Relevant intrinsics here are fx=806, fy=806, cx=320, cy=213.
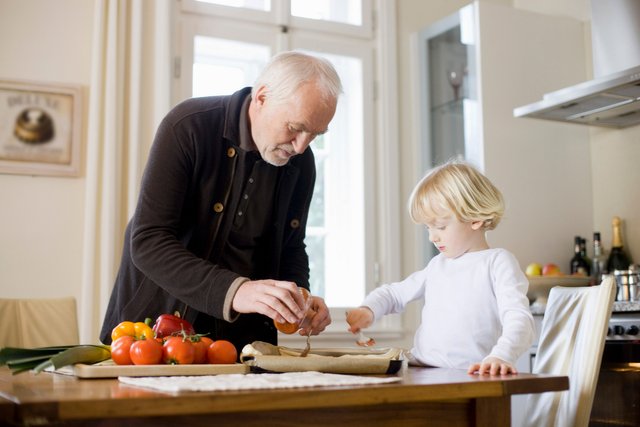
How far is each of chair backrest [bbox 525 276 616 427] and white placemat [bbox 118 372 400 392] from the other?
0.52m

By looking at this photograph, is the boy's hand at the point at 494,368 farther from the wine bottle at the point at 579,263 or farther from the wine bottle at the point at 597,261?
the wine bottle at the point at 579,263

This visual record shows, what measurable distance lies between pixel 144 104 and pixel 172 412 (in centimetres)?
282

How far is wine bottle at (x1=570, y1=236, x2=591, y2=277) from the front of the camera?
3780mm

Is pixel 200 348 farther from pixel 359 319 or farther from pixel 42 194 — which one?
pixel 42 194

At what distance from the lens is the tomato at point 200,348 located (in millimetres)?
1527

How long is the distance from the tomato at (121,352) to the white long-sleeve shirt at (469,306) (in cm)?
69

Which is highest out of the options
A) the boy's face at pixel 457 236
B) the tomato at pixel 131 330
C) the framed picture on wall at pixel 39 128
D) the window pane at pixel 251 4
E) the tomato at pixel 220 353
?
the window pane at pixel 251 4

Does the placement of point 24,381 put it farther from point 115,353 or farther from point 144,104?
point 144,104

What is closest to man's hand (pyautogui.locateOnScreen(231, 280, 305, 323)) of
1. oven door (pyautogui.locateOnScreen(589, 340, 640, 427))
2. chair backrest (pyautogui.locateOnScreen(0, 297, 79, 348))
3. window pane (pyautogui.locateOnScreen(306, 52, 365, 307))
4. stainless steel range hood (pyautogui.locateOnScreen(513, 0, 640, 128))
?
chair backrest (pyautogui.locateOnScreen(0, 297, 79, 348))

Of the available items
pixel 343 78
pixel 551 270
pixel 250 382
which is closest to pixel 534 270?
pixel 551 270

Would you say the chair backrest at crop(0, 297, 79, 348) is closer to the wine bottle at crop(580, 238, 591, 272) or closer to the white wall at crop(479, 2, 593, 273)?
the white wall at crop(479, 2, 593, 273)

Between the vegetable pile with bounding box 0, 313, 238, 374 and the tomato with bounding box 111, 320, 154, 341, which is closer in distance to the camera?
the vegetable pile with bounding box 0, 313, 238, 374

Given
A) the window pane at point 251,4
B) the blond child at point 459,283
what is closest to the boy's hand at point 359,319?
the blond child at point 459,283

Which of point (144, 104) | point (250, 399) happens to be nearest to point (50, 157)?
point (144, 104)
